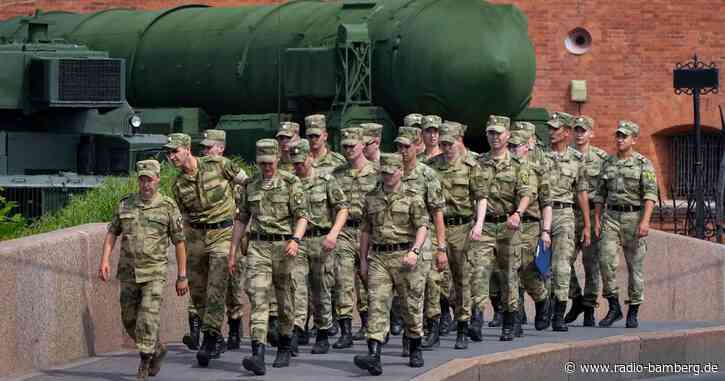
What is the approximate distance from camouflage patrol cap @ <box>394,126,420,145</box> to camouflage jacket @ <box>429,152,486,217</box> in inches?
15.8

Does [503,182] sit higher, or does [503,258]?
[503,182]

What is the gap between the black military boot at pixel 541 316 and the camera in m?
17.4

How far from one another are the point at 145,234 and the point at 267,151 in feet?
3.74

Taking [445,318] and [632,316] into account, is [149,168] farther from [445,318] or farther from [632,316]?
[632,316]

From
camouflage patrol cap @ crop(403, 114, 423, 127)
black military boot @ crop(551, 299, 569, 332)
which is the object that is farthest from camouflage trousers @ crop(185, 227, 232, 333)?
black military boot @ crop(551, 299, 569, 332)

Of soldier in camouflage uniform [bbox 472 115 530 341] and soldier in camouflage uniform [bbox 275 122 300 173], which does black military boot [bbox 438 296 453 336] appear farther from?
soldier in camouflage uniform [bbox 275 122 300 173]

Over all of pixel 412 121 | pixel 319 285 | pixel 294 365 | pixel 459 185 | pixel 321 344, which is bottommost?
pixel 294 365

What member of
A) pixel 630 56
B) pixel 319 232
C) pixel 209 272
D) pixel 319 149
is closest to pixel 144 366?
pixel 209 272

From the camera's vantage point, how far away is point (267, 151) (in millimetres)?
14188

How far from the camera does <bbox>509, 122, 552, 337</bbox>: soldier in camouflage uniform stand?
16.7 m

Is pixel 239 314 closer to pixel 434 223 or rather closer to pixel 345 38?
pixel 434 223

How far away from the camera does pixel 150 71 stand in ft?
82.7

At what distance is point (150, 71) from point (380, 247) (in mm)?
11547

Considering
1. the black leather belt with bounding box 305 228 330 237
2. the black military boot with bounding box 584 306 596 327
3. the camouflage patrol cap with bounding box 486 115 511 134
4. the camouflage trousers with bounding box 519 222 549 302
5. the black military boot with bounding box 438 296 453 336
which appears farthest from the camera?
the black military boot with bounding box 584 306 596 327
